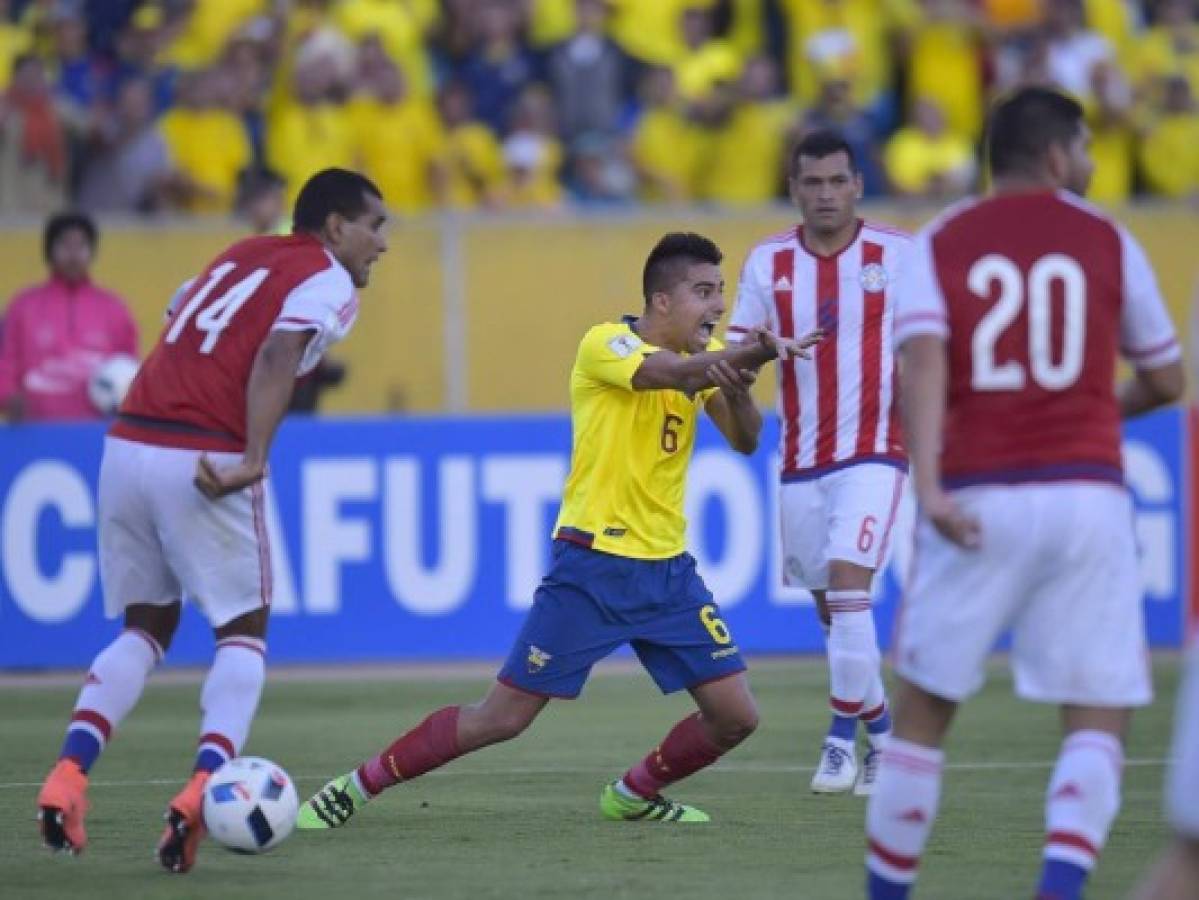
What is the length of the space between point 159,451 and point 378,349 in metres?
8.67

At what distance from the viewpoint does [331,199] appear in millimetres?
8367

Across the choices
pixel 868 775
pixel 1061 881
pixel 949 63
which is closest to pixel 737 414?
pixel 868 775

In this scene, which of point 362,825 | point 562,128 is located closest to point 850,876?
point 362,825

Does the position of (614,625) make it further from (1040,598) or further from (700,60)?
(700,60)

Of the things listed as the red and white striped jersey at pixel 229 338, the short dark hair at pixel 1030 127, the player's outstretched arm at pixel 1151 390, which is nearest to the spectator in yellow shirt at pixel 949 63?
the red and white striped jersey at pixel 229 338

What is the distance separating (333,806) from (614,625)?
113cm

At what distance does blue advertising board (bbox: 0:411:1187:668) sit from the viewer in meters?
15.0

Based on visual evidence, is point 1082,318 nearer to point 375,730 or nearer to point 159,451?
point 159,451

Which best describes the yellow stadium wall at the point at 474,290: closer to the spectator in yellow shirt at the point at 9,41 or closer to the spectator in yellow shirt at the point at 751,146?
the spectator in yellow shirt at the point at 751,146

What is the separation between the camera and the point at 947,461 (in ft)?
21.1

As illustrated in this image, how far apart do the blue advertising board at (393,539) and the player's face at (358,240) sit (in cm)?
673

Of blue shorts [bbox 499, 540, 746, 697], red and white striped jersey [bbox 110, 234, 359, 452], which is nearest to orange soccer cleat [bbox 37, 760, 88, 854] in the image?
red and white striped jersey [bbox 110, 234, 359, 452]

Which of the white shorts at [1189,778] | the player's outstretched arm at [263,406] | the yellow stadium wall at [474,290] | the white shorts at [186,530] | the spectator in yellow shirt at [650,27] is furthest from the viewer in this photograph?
the spectator in yellow shirt at [650,27]

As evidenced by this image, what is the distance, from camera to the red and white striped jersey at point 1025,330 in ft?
20.8
